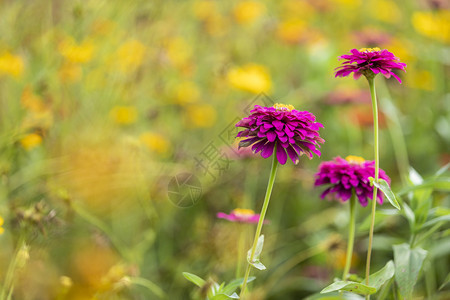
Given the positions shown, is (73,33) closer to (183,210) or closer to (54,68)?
(54,68)

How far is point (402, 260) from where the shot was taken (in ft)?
2.45

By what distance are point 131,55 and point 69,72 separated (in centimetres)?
24

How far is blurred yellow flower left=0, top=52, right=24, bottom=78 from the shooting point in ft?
4.25

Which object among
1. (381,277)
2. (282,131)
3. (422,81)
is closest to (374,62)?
(282,131)

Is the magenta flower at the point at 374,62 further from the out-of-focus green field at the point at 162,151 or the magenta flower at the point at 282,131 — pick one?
the out-of-focus green field at the point at 162,151

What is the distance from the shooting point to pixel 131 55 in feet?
5.20

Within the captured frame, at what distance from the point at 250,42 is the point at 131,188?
106 cm

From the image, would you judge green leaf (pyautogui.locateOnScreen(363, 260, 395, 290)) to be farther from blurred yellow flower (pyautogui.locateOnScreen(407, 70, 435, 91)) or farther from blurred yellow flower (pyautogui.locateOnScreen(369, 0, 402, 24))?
blurred yellow flower (pyautogui.locateOnScreen(369, 0, 402, 24))

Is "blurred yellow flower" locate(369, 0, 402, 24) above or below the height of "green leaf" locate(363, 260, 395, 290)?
above

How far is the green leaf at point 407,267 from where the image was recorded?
705 millimetres

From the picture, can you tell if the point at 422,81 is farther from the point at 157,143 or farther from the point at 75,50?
the point at 75,50

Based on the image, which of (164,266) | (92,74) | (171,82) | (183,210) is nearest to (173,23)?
(171,82)

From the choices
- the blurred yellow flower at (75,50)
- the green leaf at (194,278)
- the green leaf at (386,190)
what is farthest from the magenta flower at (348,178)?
the blurred yellow flower at (75,50)

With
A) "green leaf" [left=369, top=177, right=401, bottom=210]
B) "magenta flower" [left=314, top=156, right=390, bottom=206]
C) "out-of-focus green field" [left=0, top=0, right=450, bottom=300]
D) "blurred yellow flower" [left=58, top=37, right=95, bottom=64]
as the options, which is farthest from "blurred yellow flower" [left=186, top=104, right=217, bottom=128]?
"green leaf" [left=369, top=177, right=401, bottom=210]
